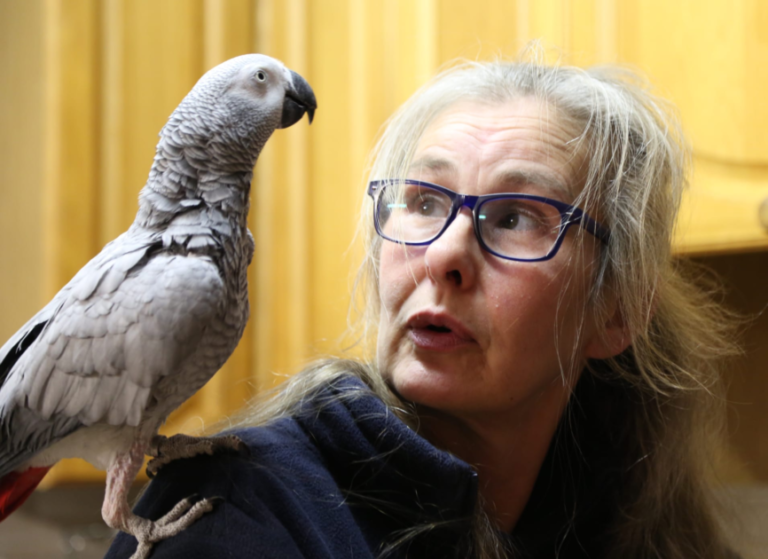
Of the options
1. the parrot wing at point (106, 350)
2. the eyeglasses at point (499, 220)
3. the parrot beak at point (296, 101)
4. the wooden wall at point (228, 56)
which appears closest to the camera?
the parrot wing at point (106, 350)

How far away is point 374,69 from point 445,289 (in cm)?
71

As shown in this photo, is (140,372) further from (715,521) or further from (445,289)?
(715,521)

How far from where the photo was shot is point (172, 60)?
3.69 feet

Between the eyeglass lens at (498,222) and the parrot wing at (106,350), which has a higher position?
the eyeglass lens at (498,222)

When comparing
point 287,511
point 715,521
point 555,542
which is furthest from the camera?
point 715,521

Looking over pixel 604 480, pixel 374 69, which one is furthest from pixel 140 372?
pixel 374 69

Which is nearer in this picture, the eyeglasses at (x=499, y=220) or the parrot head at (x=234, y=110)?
the parrot head at (x=234, y=110)

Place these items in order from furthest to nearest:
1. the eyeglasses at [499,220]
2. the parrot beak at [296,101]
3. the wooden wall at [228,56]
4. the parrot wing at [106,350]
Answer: the wooden wall at [228,56] < the eyeglasses at [499,220] < the parrot beak at [296,101] < the parrot wing at [106,350]

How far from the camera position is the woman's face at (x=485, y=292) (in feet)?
2.25

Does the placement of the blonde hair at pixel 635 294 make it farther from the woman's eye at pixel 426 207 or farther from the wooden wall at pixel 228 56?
the wooden wall at pixel 228 56

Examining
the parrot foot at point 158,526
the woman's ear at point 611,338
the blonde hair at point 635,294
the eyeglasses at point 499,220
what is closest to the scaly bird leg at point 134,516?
the parrot foot at point 158,526

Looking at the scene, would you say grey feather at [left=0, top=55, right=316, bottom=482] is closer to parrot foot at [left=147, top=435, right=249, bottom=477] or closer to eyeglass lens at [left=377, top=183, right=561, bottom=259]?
parrot foot at [left=147, top=435, right=249, bottom=477]

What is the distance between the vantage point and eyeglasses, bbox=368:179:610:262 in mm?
713

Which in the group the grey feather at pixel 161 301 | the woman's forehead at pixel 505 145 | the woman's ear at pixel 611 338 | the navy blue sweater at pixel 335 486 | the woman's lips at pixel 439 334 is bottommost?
the navy blue sweater at pixel 335 486
